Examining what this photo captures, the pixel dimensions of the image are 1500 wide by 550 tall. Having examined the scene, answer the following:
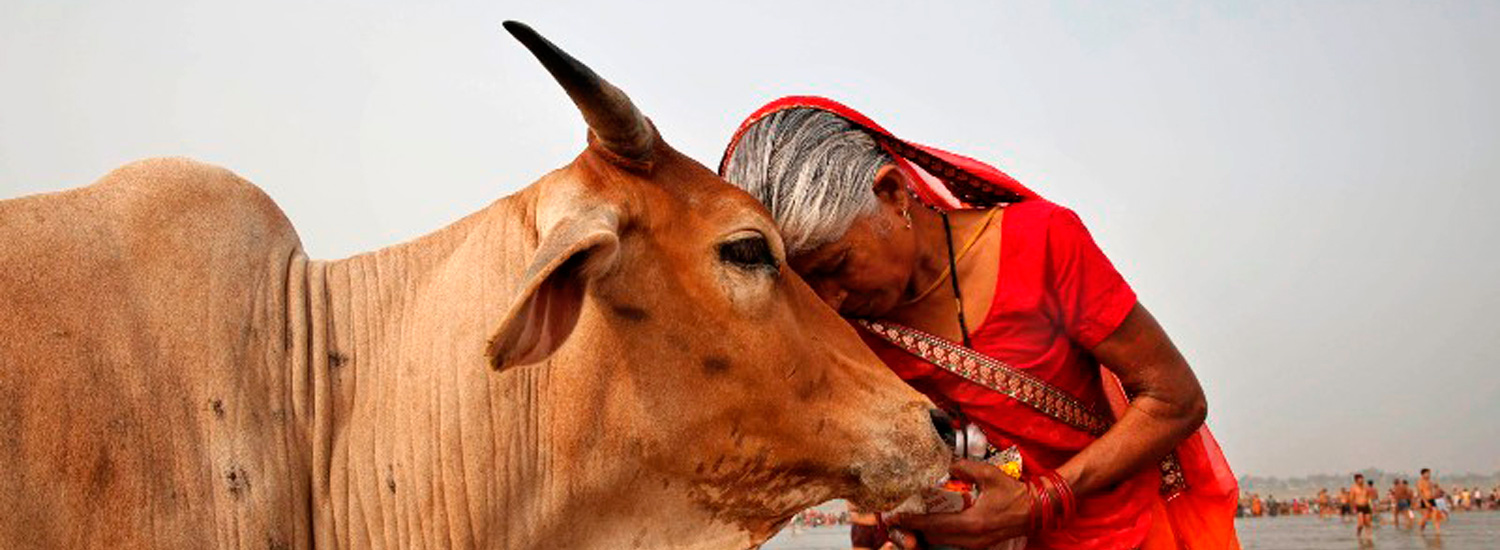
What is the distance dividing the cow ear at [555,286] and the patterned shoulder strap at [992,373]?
1.18 meters

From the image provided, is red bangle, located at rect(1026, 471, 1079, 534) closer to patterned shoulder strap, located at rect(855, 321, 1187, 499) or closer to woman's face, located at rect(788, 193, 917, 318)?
patterned shoulder strap, located at rect(855, 321, 1187, 499)

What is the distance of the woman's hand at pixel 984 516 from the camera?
3607 mm

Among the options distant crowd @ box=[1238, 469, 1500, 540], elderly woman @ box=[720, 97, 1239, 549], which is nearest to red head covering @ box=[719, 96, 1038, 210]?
elderly woman @ box=[720, 97, 1239, 549]

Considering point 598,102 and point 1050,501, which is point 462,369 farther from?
point 1050,501

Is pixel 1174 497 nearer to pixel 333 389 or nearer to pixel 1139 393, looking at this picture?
pixel 1139 393

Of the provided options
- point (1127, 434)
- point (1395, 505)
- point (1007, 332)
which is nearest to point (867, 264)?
point (1007, 332)

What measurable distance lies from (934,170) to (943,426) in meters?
1.17

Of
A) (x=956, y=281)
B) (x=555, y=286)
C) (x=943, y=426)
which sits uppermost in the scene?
(x=555, y=286)

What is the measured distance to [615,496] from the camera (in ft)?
10.4

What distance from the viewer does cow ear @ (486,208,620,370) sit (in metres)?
2.67

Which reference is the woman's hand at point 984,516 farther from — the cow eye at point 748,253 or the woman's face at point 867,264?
the cow eye at point 748,253

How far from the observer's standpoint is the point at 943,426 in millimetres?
3371

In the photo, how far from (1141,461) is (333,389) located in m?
2.26

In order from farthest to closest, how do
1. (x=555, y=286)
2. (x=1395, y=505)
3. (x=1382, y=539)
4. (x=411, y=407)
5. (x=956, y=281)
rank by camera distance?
1. (x=1395, y=505)
2. (x=1382, y=539)
3. (x=956, y=281)
4. (x=411, y=407)
5. (x=555, y=286)
